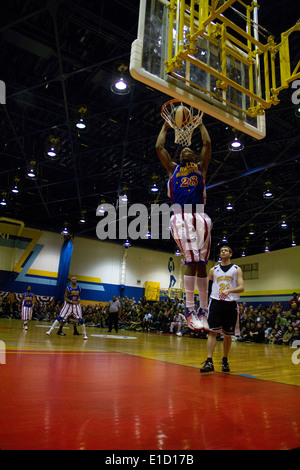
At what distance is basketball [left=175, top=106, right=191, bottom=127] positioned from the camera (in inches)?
162

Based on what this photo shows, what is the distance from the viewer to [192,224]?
12.1ft

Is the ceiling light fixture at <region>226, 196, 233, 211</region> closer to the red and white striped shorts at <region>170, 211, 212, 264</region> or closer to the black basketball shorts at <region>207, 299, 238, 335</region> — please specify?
the black basketball shorts at <region>207, 299, 238, 335</region>

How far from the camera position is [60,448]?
4.92ft

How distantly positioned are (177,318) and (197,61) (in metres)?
17.6

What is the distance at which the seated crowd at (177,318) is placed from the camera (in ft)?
51.2

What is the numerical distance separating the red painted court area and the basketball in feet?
9.76

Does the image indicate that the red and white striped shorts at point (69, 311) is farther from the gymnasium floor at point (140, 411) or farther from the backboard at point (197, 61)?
the backboard at point (197, 61)

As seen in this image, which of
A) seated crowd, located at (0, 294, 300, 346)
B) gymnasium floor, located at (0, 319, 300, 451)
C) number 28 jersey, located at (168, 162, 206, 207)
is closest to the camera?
gymnasium floor, located at (0, 319, 300, 451)

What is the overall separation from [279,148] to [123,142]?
7.07 metres

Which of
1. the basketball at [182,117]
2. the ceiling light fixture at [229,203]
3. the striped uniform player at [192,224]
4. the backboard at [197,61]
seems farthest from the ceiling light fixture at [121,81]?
the ceiling light fixture at [229,203]

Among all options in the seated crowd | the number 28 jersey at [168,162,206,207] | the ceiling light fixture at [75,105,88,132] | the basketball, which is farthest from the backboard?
the seated crowd

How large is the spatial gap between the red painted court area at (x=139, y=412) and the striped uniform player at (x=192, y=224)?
89 centimetres

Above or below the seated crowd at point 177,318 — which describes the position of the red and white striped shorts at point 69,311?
above

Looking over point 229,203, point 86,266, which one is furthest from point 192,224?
point 86,266
